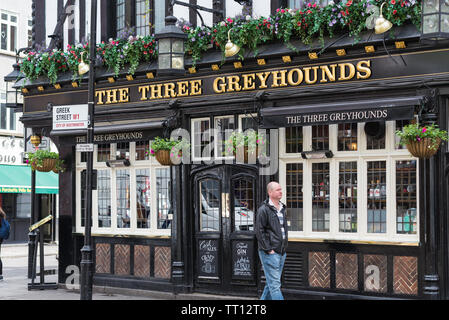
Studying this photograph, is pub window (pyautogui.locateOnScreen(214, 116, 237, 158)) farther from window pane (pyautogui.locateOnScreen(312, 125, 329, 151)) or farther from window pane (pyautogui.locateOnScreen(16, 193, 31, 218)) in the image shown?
window pane (pyautogui.locateOnScreen(16, 193, 31, 218))

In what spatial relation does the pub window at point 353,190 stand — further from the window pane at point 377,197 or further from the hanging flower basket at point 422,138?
the hanging flower basket at point 422,138

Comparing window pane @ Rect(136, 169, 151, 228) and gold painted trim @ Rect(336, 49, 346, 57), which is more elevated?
gold painted trim @ Rect(336, 49, 346, 57)

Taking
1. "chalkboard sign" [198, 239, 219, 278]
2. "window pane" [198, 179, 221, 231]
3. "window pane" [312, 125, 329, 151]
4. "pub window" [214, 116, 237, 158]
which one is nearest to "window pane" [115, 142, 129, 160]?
"window pane" [198, 179, 221, 231]

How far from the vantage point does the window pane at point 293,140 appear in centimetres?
1398

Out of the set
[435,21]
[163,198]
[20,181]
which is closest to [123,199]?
[163,198]

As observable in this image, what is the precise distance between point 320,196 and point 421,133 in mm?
2456

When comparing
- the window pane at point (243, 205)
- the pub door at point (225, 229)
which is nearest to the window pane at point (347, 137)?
the pub door at point (225, 229)

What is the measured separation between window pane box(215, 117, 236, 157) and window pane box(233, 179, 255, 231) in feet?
2.30

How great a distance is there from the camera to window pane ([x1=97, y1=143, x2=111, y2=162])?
16.9 metres

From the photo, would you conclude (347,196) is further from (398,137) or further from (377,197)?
(398,137)

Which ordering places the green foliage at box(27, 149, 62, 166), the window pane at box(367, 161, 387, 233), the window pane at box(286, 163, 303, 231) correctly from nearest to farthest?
the window pane at box(367, 161, 387, 233)
the window pane at box(286, 163, 303, 231)
the green foliage at box(27, 149, 62, 166)

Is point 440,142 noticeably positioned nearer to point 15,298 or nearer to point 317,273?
point 317,273

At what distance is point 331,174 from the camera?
13.5 metres

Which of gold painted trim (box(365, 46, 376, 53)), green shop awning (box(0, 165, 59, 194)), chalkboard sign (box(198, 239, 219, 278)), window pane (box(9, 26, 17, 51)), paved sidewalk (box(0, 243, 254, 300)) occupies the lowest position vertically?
paved sidewalk (box(0, 243, 254, 300))
